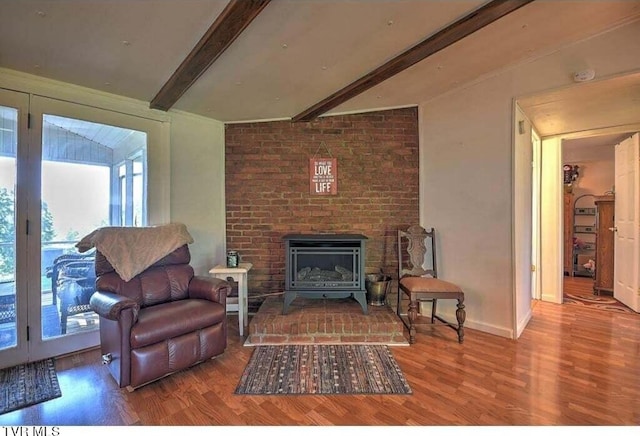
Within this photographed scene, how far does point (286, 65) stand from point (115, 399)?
257cm

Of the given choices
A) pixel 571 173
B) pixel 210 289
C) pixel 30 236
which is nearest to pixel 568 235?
pixel 571 173

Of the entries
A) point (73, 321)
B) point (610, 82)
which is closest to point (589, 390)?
point (610, 82)

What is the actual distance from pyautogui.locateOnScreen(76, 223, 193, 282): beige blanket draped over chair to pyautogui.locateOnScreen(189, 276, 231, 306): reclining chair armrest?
1.24ft

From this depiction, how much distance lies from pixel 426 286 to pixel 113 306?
242 cm

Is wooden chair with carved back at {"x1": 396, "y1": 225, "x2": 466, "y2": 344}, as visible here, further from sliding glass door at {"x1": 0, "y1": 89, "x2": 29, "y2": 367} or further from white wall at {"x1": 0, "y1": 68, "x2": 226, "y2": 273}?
sliding glass door at {"x1": 0, "y1": 89, "x2": 29, "y2": 367}

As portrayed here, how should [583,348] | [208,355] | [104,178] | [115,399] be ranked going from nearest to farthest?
1. [115,399]
2. [208,355]
3. [583,348]
4. [104,178]

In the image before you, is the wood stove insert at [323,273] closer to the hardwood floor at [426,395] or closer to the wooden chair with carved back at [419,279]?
the wooden chair with carved back at [419,279]

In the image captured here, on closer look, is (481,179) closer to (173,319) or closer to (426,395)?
(426,395)

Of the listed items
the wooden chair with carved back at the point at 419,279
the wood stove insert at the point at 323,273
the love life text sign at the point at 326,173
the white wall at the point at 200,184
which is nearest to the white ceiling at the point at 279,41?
the white wall at the point at 200,184

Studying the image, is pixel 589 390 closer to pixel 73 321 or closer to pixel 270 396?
pixel 270 396

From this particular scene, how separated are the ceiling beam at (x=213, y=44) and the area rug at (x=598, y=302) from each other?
4.57m

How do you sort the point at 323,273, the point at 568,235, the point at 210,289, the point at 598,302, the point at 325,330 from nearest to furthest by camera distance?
the point at 210,289
the point at 325,330
the point at 323,273
the point at 598,302
the point at 568,235

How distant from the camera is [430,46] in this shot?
2.14 m

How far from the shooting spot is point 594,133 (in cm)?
350
